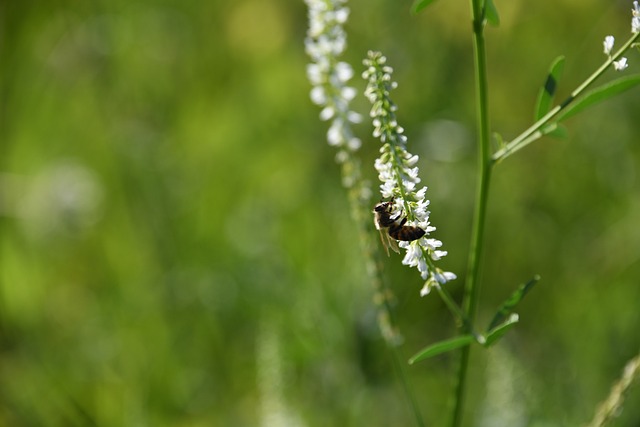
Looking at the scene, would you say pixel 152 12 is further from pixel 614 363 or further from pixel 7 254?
pixel 614 363

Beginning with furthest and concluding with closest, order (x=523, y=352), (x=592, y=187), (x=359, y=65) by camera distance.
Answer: (x=359, y=65) < (x=592, y=187) < (x=523, y=352)

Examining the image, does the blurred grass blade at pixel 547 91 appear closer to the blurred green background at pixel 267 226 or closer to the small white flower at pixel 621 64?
the small white flower at pixel 621 64

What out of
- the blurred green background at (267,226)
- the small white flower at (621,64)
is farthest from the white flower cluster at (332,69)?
the blurred green background at (267,226)

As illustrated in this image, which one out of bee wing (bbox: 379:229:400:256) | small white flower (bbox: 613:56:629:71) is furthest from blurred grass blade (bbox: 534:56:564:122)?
bee wing (bbox: 379:229:400:256)

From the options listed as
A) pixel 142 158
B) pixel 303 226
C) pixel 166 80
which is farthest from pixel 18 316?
pixel 166 80

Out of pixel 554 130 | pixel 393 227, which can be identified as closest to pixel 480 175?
pixel 554 130
